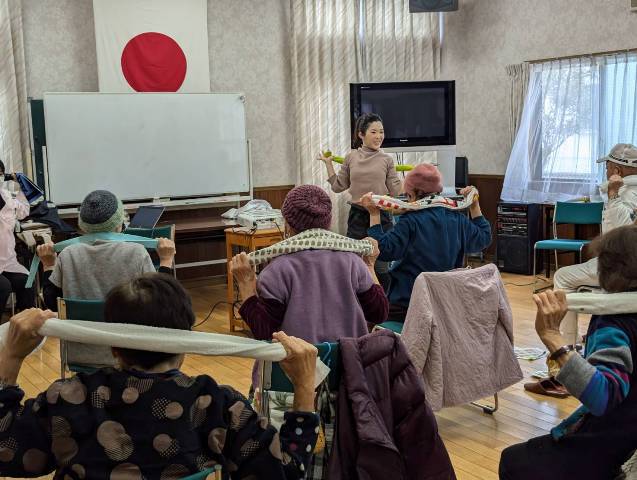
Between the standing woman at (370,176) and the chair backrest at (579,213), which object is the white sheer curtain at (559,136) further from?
the standing woman at (370,176)

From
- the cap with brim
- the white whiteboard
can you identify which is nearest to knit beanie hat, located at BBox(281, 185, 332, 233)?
the cap with brim

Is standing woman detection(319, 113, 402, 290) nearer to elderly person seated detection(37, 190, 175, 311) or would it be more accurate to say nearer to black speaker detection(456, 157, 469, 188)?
elderly person seated detection(37, 190, 175, 311)

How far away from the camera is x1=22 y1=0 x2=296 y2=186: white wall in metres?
6.50

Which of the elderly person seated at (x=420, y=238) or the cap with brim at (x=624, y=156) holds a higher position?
the cap with brim at (x=624, y=156)

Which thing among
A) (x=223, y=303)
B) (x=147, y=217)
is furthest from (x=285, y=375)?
(x=223, y=303)

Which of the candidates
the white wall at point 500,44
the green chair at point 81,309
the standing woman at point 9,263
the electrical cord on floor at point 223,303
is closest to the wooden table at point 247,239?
the electrical cord on floor at point 223,303

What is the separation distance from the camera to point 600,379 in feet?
5.34

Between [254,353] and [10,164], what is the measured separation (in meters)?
5.47

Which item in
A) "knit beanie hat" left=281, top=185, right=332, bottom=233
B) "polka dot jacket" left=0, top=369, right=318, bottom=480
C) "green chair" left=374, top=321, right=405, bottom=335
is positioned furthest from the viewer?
"green chair" left=374, top=321, right=405, bottom=335

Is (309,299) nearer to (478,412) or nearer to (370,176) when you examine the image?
(478,412)

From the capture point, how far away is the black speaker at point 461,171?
26.1 ft

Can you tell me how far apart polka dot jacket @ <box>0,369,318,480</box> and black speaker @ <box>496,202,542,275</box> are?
6.30 m

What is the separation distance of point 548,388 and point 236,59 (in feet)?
15.7

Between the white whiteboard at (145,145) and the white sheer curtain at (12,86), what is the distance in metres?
0.27
